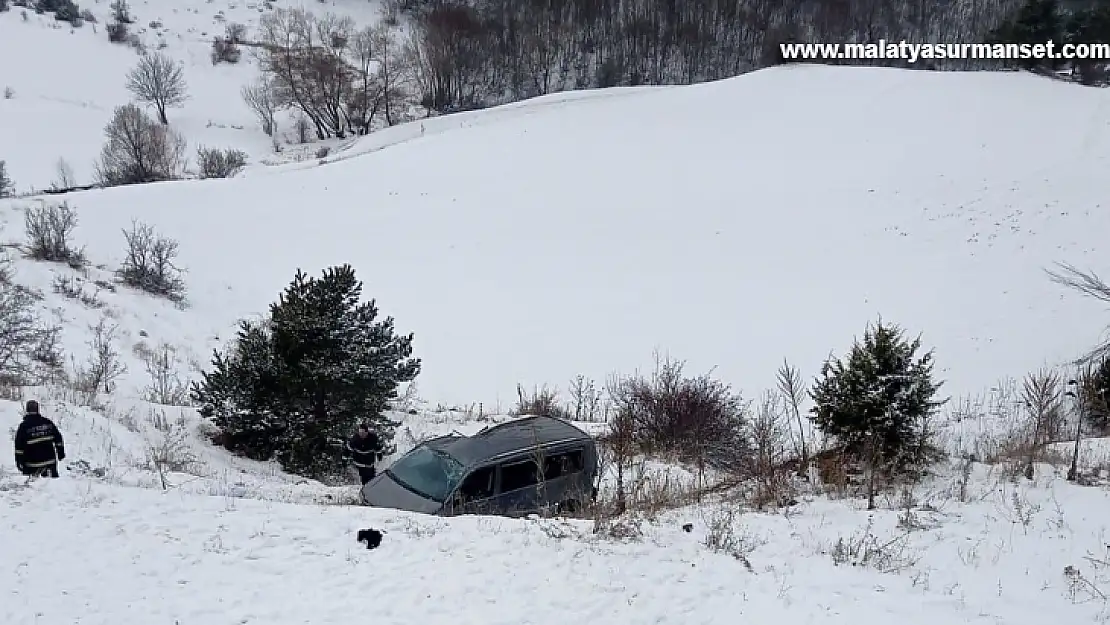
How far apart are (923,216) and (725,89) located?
15.9 m

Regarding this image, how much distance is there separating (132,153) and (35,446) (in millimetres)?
38382

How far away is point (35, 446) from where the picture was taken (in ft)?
30.6

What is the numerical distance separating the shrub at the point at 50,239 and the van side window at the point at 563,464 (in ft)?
65.8

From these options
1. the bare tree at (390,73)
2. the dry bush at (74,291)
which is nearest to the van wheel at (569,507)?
the dry bush at (74,291)

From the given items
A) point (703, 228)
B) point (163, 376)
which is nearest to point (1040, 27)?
point (703, 228)

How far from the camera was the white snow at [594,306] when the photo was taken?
23.2 ft

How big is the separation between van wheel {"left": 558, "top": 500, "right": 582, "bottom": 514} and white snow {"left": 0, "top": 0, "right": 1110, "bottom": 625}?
58.6 inches

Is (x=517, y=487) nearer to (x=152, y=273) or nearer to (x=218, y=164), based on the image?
(x=152, y=273)

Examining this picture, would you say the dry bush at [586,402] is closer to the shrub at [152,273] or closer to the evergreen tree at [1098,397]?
the evergreen tree at [1098,397]

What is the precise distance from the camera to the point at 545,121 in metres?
40.5

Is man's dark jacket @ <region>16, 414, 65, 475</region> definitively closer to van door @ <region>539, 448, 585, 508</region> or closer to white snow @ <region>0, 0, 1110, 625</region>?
white snow @ <region>0, 0, 1110, 625</region>

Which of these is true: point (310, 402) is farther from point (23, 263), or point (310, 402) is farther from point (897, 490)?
point (23, 263)

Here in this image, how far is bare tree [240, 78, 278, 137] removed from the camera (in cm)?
5622

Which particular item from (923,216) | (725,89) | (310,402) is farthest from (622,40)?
(310,402)
